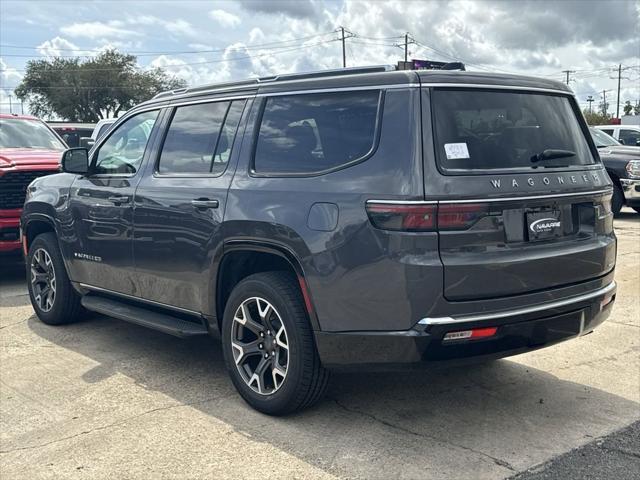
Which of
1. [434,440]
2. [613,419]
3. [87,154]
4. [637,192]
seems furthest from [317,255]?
[637,192]

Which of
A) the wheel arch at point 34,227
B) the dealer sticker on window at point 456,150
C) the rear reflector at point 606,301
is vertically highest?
the dealer sticker on window at point 456,150

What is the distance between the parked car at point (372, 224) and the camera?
11.5 feet

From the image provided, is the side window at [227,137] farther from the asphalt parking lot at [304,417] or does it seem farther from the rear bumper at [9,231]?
the rear bumper at [9,231]

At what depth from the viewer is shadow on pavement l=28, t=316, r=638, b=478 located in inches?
142

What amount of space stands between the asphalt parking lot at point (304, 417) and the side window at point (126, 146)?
4.73 feet

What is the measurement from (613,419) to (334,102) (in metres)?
2.43

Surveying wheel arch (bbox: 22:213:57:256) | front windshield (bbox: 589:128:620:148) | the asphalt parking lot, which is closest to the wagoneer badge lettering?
the asphalt parking lot

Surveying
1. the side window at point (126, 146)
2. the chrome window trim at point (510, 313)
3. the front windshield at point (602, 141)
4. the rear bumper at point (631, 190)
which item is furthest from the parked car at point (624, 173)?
the side window at point (126, 146)

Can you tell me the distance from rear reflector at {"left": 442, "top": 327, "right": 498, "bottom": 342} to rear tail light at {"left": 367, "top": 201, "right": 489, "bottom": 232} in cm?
51

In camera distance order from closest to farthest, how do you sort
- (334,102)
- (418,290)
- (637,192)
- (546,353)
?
(418,290)
(334,102)
(546,353)
(637,192)

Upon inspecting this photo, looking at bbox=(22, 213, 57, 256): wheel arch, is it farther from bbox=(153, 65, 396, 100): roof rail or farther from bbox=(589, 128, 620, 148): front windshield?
bbox=(589, 128, 620, 148): front windshield

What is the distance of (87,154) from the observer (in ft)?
18.9

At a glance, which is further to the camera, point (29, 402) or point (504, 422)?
point (29, 402)

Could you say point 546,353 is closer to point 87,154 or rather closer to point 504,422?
point 504,422
